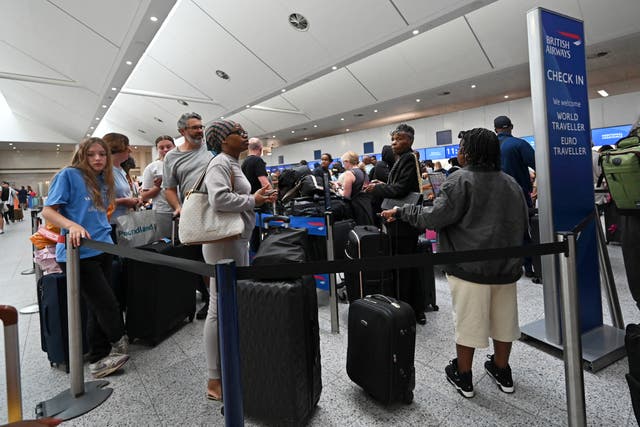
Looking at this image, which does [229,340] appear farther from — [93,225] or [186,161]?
[186,161]

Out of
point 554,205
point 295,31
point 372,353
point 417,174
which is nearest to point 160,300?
point 372,353

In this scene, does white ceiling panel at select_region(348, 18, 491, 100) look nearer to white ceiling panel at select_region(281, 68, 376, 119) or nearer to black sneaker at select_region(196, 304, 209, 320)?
white ceiling panel at select_region(281, 68, 376, 119)

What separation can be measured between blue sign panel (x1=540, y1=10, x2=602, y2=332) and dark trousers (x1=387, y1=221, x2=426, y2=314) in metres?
1.00

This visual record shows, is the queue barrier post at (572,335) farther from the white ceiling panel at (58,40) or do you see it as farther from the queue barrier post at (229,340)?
the white ceiling panel at (58,40)

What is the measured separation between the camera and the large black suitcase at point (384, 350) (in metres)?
1.72

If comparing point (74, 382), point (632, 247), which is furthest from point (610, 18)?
point (74, 382)

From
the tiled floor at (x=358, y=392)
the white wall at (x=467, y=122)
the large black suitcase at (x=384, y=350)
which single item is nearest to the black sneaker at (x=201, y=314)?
the tiled floor at (x=358, y=392)

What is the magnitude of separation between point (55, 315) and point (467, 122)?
1266cm

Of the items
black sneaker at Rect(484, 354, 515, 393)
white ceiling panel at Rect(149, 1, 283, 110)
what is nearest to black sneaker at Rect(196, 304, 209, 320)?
black sneaker at Rect(484, 354, 515, 393)

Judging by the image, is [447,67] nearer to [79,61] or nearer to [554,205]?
[554,205]

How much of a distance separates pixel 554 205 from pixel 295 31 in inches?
261

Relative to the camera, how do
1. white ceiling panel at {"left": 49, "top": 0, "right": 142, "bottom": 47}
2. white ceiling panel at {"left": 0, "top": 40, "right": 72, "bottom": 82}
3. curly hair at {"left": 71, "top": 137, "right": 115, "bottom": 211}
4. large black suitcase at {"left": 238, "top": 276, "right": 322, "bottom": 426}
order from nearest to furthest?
large black suitcase at {"left": 238, "top": 276, "right": 322, "bottom": 426}, curly hair at {"left": 71, "top": 137, "right": 115, "bottom": 211}, white ceiling panel at {"left": 49, "top": 0, "right": 142, "bottom": 47}, white ceiling panel at {"left": 0, "top": 40, "right": 72, "bottom": 82}

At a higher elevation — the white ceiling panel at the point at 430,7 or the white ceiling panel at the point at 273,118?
the white ceiling panel at the point at 273,118

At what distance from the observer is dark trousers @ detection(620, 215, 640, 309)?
2430 millimetres
